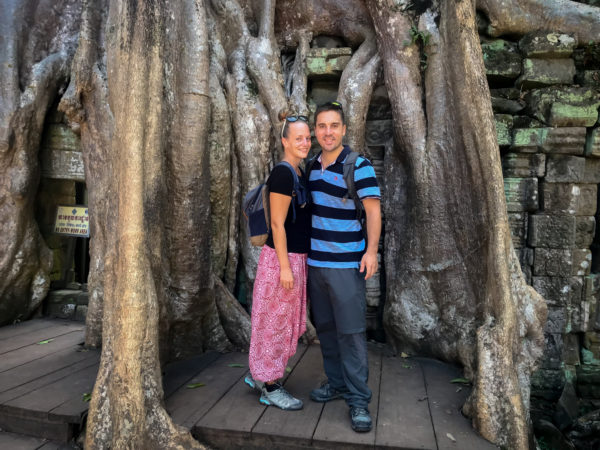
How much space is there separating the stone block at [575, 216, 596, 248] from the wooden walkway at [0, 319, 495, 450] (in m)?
1.70

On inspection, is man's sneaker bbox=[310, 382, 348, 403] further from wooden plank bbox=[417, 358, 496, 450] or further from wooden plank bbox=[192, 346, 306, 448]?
wooden plank bbox=[417, 358, 496, 450]

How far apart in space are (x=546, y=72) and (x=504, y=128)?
23.0 inches

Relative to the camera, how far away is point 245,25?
3537 millimetres

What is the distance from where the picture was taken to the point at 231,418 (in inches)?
85.9

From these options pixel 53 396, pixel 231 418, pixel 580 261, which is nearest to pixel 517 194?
pixel 580 261

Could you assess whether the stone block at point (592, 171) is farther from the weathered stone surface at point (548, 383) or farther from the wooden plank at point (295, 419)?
the wooden plank at point (295, 419)

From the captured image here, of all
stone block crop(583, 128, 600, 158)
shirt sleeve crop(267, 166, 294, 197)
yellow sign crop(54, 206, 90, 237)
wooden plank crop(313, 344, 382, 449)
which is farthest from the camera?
yellow sign crop(54, 206, 90, 237)

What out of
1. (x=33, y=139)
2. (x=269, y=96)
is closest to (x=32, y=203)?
(x=33, y=139)

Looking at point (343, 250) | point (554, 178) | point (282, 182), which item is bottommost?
point (343, 250)

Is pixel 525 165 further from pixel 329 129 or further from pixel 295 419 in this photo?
pixel 295 419

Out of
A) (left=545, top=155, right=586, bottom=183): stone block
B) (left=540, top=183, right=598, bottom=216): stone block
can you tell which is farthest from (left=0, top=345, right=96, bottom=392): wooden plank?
(left=545, top=155, right=586, bottom=183): stone block

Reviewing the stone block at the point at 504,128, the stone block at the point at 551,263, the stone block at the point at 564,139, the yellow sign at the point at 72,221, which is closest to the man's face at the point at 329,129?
the stone block at the point at 504,128

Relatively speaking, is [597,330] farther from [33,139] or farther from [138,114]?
[33,139]

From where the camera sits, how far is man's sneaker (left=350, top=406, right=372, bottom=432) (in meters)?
2.07
